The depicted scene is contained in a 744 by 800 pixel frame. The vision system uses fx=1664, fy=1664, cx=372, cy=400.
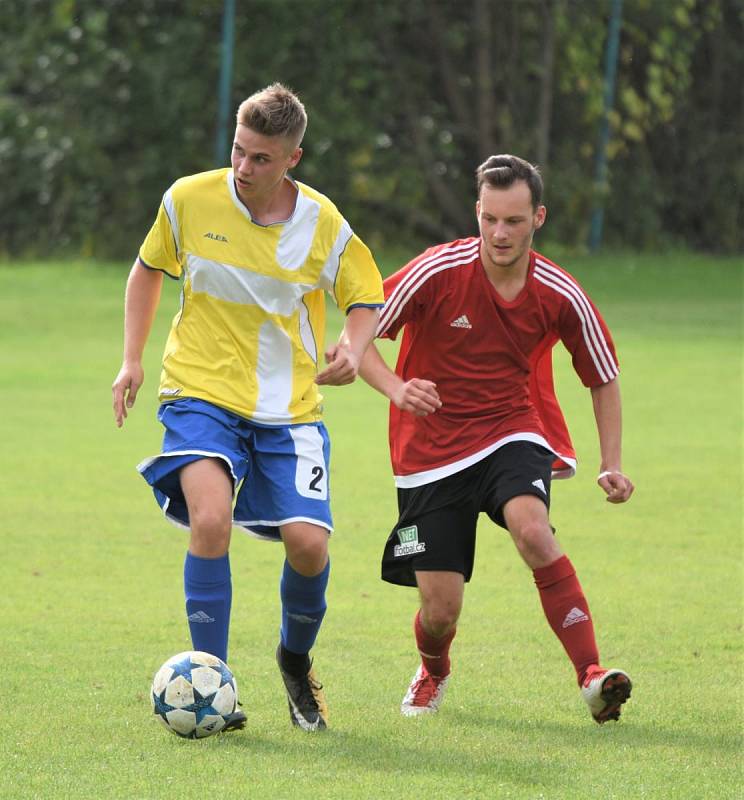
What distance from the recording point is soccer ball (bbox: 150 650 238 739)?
4.51 metres

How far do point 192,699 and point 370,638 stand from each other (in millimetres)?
1632

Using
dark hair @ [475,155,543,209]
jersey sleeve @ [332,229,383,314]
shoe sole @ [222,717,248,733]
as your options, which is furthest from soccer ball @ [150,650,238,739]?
dark hair @ [475,155,543,209]

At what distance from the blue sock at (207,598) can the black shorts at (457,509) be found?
750mm

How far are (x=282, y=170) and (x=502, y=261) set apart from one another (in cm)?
79

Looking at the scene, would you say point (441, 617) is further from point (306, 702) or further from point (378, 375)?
point (378, 375)

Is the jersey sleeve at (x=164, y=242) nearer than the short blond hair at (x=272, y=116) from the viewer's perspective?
No

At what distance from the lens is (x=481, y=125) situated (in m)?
23.3

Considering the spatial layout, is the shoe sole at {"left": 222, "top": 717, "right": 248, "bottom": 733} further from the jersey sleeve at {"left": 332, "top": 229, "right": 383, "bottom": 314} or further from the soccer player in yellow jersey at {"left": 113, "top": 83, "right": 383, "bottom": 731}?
the jersey sleeve at {"left": 332, "top": 229, "right": 383, "bottom": 314}

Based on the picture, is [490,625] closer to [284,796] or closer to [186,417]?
[186,417]

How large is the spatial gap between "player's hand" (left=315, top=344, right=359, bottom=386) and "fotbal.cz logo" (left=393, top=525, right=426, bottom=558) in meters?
0.67

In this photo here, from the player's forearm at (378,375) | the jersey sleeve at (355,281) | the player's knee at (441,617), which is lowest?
the player's knee at (441,617)

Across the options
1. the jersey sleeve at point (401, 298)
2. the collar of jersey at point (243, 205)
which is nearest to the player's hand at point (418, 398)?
the jersey sleeve at point (401, 298)

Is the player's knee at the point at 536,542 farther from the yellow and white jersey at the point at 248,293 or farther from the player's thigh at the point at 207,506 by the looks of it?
the player's thigh at the point at 207,506

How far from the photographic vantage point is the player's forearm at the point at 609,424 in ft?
17.3
